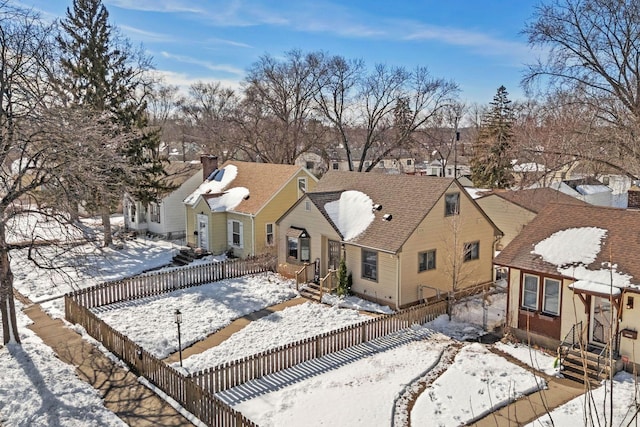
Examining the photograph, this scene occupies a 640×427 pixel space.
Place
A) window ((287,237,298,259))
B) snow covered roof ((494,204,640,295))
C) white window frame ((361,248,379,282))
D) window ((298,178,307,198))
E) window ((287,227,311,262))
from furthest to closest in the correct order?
window ((298,178,307,198)), window ((287,237,298,259)), window ((287,227,311,262)), white window frame ((361,248,379,282)), snow covered roof ((494,204,640,295))

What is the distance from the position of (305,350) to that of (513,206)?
59.3 feet

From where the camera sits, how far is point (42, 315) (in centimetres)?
1852

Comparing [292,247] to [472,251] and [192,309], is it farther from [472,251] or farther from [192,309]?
[472,251]

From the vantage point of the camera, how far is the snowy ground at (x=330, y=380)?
Result: 1149 centimetres

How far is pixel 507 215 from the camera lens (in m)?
28.3

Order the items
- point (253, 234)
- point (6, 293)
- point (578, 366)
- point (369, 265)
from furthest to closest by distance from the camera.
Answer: point (253, 234) → point (369, 265) → point (6, 293) → point (578, 366)

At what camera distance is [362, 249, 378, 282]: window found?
66.0 feet

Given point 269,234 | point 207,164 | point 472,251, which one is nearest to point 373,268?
point 472,251

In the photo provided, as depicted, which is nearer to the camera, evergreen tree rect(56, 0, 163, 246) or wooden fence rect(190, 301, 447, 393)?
wooden fence rect(190, 301, 447, 393)

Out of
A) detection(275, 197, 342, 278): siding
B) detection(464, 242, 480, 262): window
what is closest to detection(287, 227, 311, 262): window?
detection(275, 197, 342, 278): siding

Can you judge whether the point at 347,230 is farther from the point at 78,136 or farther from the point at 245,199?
the point at 78,136

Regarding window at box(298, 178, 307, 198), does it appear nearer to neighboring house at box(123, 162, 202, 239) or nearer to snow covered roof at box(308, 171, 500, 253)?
snow covered roof at box(308, 171, 500, 253)

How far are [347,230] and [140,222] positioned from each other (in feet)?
63.6

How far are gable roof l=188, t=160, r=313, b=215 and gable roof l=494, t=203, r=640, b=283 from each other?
46.7 feet
